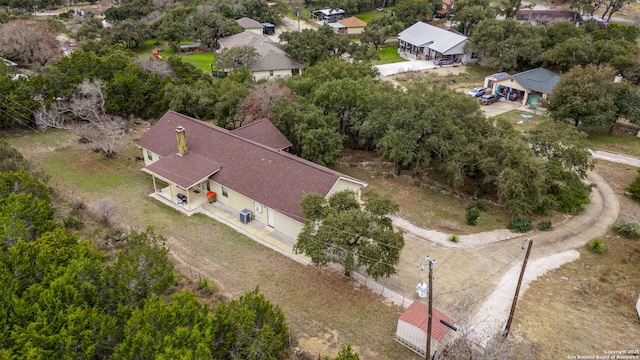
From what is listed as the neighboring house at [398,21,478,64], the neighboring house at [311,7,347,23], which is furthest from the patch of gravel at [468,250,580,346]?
the neighboring house at [311,7,347,23]

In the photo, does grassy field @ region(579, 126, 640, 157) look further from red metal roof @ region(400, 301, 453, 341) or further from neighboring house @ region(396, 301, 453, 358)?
neighboring house @ region(396, 301, 453, 358)

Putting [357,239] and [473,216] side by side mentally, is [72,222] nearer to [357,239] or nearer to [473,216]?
[357,239]

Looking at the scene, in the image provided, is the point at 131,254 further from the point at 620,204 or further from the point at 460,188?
the point at 620,204

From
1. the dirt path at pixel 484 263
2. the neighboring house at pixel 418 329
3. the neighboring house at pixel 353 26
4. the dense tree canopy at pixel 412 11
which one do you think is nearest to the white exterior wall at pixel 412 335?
the neighboring house at pixel 418 329

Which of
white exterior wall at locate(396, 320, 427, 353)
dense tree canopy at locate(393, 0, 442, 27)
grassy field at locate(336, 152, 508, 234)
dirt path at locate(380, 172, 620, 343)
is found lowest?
grassy field at locate(336, 152, 508, 234)

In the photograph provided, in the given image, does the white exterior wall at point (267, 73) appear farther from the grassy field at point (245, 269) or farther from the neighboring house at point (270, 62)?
the grassy field at point (245, 269)

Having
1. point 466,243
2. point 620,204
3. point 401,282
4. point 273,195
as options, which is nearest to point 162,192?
point 273,195

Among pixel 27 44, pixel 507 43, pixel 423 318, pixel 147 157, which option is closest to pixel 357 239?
pixel 423 318
